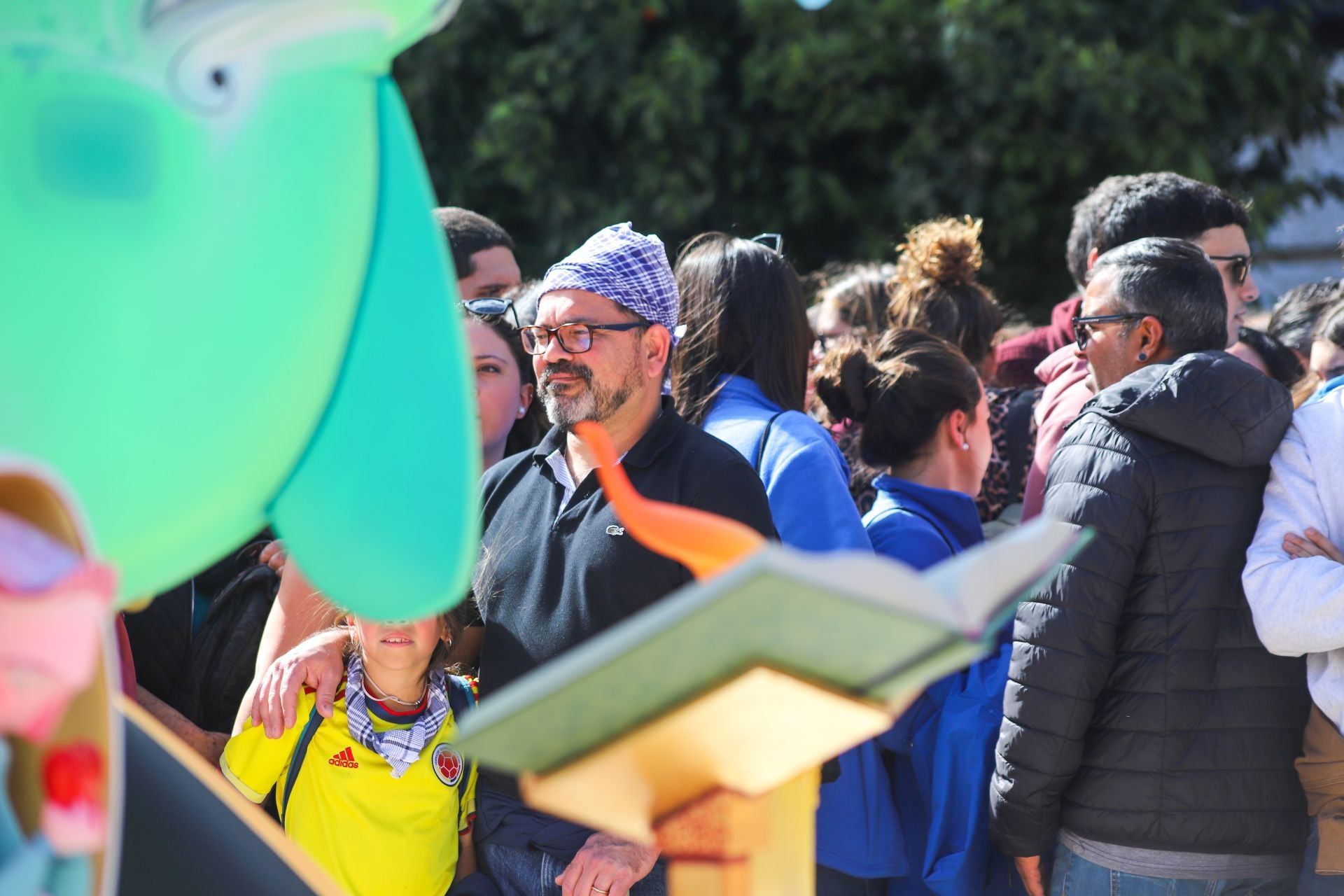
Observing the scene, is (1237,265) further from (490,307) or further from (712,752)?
(712,752)

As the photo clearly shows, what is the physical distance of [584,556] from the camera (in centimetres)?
229

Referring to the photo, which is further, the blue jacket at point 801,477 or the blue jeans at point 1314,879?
the blue jacket at point 801,477

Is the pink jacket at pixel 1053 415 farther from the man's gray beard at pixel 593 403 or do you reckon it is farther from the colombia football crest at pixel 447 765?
the colombia football crest at pixel 447 765

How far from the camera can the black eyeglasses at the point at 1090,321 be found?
2695 millimetres

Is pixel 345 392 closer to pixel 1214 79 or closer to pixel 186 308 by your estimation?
pixel 186 308

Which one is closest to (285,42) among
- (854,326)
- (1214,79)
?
(854,326)

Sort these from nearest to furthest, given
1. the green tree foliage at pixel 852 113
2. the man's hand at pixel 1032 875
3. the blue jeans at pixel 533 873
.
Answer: the blue jeans at pixel 533 873
the man's hand at pixel 1032 875
the green tree foliage at pixel 852 113

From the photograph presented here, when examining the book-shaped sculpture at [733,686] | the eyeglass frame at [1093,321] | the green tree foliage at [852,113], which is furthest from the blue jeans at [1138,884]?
the green tree foliage at [852,113]

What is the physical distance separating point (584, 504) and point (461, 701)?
0.43m

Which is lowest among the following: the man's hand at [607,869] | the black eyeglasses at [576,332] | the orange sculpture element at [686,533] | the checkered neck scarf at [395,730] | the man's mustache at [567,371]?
the man's hand at [607,869]

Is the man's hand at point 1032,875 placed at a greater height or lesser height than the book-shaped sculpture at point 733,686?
lesser

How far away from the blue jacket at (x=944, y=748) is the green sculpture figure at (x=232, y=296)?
1865mm

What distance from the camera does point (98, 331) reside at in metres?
0.85

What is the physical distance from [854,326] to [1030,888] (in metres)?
1.80
